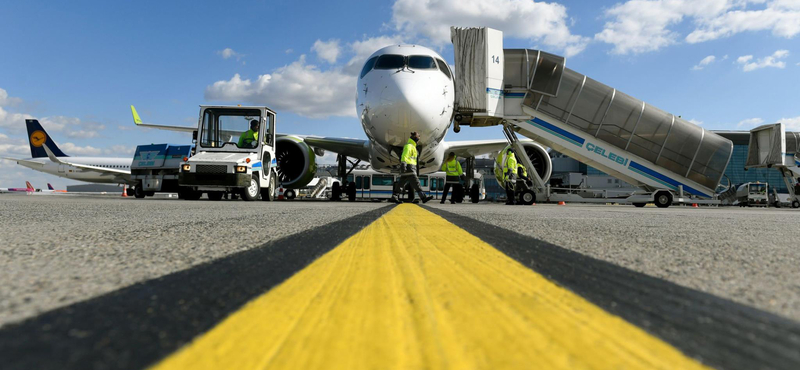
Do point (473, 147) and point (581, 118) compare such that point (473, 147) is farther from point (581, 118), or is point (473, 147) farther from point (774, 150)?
point (774, 150)

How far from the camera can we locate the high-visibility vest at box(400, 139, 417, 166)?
807 centimetres

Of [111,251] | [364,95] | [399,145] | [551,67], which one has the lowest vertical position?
[111,251]

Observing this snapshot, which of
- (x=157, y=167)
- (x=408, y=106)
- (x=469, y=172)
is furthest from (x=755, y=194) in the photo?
(x=157, y=167)

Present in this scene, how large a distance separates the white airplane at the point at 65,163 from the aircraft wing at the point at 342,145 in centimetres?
1285

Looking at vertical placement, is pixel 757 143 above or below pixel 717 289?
above

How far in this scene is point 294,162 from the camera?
41.0 feet

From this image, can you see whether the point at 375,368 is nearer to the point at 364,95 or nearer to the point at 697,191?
the point at 364,95

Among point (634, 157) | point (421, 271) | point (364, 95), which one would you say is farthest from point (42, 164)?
point (421, 271)

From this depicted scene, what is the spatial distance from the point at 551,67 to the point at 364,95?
5098 millimetres

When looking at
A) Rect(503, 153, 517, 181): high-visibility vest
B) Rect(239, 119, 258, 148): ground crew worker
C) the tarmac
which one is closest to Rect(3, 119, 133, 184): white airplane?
Rect(239, 119, 258, 148): ground crew worker

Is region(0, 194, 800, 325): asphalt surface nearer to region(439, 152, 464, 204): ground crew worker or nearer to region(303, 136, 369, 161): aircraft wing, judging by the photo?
region(439, 152, 464, 204): ground crew worker

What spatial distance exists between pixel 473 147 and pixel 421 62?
5.85 meters

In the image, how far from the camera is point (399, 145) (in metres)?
8.48

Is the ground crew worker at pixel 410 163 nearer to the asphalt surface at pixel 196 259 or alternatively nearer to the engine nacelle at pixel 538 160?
the engine nacelle at pixel 538 160
